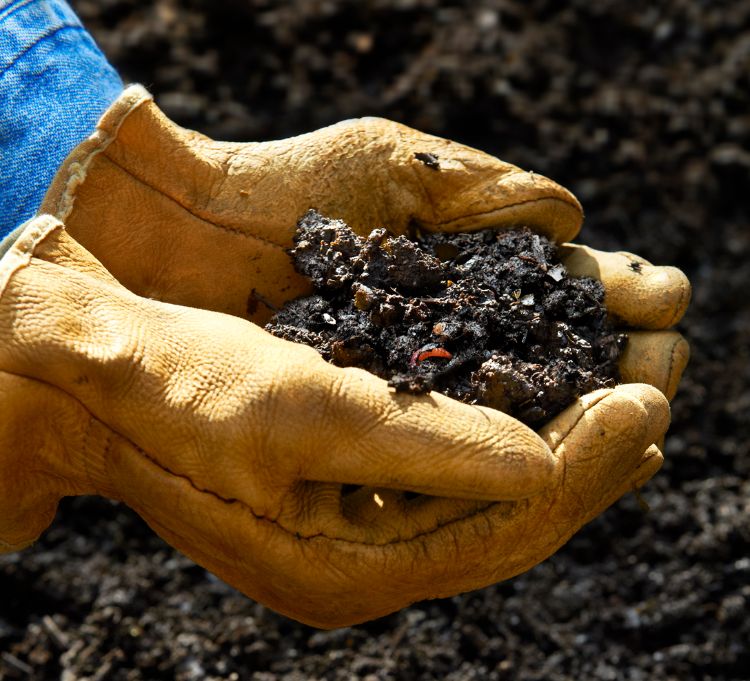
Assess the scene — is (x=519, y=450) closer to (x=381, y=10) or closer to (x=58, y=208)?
(x=58, y=208)

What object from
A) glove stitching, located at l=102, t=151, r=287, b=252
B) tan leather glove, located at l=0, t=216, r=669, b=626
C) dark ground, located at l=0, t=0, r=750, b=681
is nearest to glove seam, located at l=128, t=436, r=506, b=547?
tan leather glove, located at l=0, t=216, r=669, b=626

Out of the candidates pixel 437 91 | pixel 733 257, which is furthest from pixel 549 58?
pixel 733 257

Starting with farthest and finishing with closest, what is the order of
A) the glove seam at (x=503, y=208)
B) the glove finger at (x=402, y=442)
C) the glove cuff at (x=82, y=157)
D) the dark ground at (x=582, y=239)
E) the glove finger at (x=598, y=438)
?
the dark ground at (x=582, y=239) → the glove seam at (x=503, y=208) → the glove cuff at (x=82, y=157) → the glove finger at (x=598, y=438) → the glove finger at (x=402, y=442)

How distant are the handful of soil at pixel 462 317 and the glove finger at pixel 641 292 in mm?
37

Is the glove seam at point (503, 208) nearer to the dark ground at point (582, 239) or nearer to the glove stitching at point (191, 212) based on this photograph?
the glove stitching at point (191, 212)

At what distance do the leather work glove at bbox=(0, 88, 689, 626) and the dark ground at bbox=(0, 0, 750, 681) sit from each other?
1.06 m

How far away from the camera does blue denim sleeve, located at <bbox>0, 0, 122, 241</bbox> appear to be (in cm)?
172

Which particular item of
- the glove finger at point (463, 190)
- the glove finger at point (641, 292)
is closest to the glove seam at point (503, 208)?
the glove finger at point (463, 190)

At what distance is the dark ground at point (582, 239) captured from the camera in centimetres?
251

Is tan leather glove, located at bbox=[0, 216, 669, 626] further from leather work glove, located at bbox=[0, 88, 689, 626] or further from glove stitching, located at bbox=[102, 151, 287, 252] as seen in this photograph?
glove stitching, located at bbox=[102, 151, 287, 252]

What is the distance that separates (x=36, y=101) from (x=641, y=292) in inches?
47.6

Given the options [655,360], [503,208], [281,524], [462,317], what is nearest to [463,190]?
[503,208]

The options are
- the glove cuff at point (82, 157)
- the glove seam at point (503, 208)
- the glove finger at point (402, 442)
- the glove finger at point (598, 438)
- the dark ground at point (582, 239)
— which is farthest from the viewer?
the dark ground at point (582, 239)

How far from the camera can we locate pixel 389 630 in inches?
99.6
